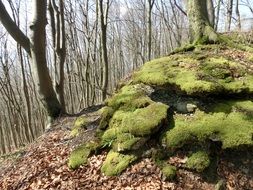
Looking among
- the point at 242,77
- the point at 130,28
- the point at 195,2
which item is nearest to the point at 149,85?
the point at 242,77

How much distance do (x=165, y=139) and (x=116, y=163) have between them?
Answer: 2.41 ft

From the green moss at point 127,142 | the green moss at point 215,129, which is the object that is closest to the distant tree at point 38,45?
the green moss at point 127,142

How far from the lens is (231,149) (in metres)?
4.72

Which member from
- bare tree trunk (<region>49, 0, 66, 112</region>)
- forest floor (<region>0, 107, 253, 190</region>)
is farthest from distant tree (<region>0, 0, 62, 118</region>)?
forest floor (<region>0, 107, 253, 190</region>)

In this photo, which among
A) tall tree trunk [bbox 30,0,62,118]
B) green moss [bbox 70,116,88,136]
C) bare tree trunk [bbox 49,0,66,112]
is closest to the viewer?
green moss [bbox 70,116,88,136]

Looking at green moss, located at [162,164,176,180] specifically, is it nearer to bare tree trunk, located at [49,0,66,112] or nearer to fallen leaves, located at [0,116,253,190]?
fallen leaves, located at [0,116,253,190]

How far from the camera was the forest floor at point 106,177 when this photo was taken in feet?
14.7

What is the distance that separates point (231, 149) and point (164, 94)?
55.4 inches

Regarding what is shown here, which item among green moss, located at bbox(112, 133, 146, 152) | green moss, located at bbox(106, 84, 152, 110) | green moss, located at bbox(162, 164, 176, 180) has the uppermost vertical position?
green moss, located at bbox(106, 84, 152, 110)

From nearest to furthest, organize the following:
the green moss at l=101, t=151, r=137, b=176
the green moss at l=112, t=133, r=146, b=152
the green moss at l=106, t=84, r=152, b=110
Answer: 1. the green moss at l=101, t=151, r=137, b=176
2. the green moss at l=112, t=133, r=146, b=152
3. the green moss at l=106, t=84, r=152, b=110

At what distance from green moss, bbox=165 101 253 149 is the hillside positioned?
1 centimetres

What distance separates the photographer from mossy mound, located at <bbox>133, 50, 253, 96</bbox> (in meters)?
5.28

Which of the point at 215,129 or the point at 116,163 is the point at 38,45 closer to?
the point at 116,163

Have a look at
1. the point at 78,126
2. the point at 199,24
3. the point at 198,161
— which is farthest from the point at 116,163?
the point at 199,24
